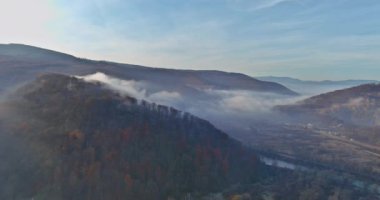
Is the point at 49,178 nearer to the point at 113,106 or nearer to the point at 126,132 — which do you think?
the point at 126,132

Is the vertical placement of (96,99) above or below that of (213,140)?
above

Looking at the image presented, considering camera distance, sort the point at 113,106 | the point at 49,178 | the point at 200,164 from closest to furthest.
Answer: the point at 49,178, the point at 200,164, the point at 113,106

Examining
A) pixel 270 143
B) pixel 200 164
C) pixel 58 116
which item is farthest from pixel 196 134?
pixel 270 143

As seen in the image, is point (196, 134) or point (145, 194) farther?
point (196, 134)

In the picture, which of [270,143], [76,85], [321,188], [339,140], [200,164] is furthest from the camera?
[339,140]

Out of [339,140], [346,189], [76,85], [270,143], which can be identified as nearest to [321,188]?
[346,189]

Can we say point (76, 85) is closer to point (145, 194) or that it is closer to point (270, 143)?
point (145, 194)
